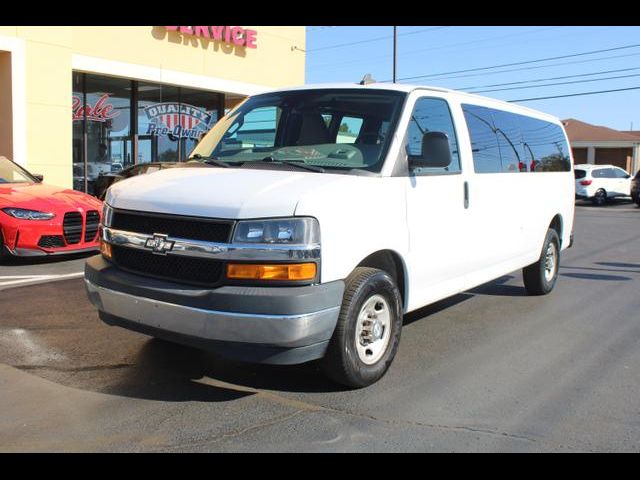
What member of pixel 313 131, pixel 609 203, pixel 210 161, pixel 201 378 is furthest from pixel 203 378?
pixel 609 203

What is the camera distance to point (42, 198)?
9211 millimetres

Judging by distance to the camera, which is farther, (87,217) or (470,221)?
(87,217)

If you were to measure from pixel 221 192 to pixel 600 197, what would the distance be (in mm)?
26802

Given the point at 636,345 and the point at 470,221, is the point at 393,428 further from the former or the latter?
the point at 636,345

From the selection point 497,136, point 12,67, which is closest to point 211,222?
point 497,136

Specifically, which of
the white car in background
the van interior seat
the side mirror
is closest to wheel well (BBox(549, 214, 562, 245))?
the side mirror

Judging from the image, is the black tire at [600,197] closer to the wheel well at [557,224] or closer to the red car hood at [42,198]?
the wheel well at [557,224]

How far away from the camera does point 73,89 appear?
15.9 m

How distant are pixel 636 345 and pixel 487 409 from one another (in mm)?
2300

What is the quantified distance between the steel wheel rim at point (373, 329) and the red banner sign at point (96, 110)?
532 inches

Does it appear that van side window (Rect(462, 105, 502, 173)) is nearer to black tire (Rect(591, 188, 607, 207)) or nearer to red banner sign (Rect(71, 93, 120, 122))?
red banner sign (Rect(71, 93, 120, 122))
